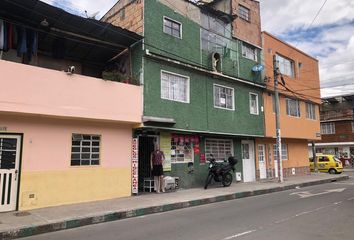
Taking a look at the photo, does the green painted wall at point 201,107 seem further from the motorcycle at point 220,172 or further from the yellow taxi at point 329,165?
the yellow taxi at point 329,165

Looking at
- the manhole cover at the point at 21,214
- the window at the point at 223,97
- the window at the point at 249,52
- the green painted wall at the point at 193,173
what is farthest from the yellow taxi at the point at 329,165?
the manhole cover at the point at 21,214

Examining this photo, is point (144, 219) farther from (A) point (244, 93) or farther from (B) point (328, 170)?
(B) point (328, 170)

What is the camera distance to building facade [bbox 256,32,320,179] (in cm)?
2106

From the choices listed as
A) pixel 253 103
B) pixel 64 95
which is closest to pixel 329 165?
pixel 253 103

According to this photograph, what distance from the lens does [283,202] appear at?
12227mm

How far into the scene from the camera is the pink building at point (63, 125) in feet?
33.7

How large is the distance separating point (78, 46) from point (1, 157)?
231 inches

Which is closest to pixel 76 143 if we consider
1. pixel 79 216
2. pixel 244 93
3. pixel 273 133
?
pixel 79 216

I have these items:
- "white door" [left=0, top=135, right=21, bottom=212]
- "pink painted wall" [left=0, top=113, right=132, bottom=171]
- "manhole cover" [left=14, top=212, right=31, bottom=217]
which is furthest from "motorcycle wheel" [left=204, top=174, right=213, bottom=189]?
"white door" [left=0, top=135, right=21, bottom=212]

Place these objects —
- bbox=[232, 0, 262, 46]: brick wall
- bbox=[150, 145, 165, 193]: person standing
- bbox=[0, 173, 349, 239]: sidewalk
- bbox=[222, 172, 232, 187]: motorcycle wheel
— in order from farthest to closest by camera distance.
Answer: bbox=[232, 0, 262, 46]: brick wall → bbox=[222, 172, 232, 187]: motorcycle wheel → bbox=[150, 145, 165, 193]: person standing → bbox=[0, 173, 349, 239]: sidewalk

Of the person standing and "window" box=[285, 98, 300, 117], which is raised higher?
"window" box=[285, 98, 300, 117]

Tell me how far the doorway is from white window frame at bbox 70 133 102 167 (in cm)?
272

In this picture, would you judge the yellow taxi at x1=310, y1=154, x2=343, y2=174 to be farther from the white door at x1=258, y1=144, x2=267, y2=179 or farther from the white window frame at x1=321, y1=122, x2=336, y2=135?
the white window frame at x1=321, y1=122, x2=336, y2=135

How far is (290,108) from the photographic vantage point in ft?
76.6
